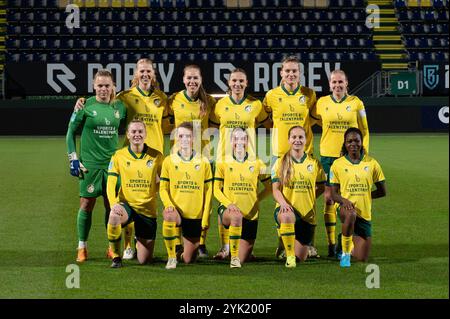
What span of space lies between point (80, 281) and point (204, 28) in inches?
867

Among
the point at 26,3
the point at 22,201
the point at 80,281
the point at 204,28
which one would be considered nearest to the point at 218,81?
the point at 204,28

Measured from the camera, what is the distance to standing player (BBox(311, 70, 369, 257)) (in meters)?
7.54

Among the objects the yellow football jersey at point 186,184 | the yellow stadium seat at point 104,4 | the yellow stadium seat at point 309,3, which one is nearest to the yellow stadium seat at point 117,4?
the yellow stadium seat at point 104,4

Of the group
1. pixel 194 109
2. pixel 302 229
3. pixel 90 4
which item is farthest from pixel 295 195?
pixel 90 4

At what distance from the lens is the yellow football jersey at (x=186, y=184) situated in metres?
6.87

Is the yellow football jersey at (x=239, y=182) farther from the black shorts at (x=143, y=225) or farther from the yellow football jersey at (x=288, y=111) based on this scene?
the yellow football jersey at (x=288, y=111)

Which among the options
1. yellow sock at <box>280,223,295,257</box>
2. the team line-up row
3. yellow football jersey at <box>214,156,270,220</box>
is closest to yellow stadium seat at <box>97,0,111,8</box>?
the team line-up row

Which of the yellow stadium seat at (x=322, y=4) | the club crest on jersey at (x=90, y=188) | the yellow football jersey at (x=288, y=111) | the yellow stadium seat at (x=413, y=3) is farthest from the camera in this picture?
the yellow stadium seat at (x=413, y=3)

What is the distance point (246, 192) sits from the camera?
6.96 m

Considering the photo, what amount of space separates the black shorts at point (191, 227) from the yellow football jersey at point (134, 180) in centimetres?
27

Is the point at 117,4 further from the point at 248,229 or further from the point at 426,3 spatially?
the point at 248,229

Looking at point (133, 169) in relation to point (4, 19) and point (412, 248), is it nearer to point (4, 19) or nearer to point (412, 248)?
point (412, 248)

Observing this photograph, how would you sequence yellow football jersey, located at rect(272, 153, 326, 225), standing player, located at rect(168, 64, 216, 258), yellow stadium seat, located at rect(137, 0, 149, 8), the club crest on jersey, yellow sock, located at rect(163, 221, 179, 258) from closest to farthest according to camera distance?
1. yellow sock, located at rect(163, 221, 179, 258)
2. yellow football jersey, located at rect(272, 153, 326, 225)
3. the club crest on jersey
4. standing player, located at rect(168, 64, 216, 258)
5. yellow stadium seat, located at rect(137, 0, 149, 8)

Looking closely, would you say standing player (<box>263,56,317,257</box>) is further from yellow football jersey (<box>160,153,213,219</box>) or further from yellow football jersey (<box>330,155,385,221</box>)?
yellow football jersey (<box>160,153,213,219</box>)
